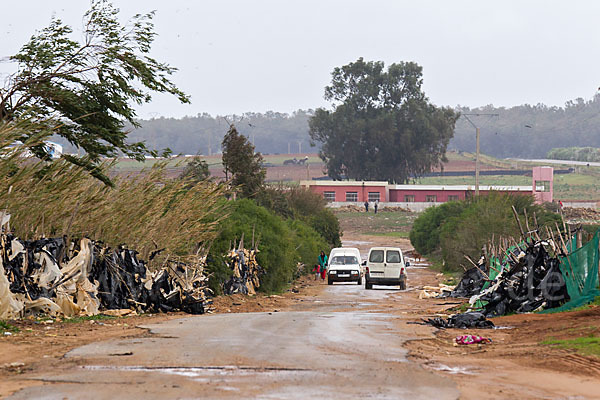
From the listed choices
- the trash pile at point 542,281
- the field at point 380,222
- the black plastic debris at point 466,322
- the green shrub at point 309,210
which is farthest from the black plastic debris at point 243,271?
the field at point 380,222

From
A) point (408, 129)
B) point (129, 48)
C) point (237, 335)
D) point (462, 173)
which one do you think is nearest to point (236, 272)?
point (129, 48)

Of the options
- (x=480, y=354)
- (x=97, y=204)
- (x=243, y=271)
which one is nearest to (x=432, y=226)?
(x=243, y=271)

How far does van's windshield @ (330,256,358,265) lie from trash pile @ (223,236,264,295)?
31.1 ft

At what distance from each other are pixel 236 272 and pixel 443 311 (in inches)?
377

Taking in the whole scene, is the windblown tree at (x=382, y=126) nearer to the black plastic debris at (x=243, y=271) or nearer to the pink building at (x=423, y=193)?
the pink building at (x=423, y=193)

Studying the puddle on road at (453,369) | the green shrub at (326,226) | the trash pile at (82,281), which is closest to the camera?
the puddle on road at (453,369)

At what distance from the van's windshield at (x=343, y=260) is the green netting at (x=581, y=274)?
24724 millimetres

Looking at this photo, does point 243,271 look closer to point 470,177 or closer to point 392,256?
point 392,256

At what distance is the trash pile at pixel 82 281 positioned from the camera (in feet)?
52.4

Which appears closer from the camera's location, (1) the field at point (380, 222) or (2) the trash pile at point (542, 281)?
(2) the trash pile at point (542, 281)

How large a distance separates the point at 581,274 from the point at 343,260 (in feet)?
85.7

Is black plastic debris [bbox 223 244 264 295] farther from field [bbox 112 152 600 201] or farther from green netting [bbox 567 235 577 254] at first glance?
field [bbox 112 152 600 201]

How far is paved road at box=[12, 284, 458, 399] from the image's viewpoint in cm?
858

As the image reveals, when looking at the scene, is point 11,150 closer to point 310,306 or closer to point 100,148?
point 100,148
